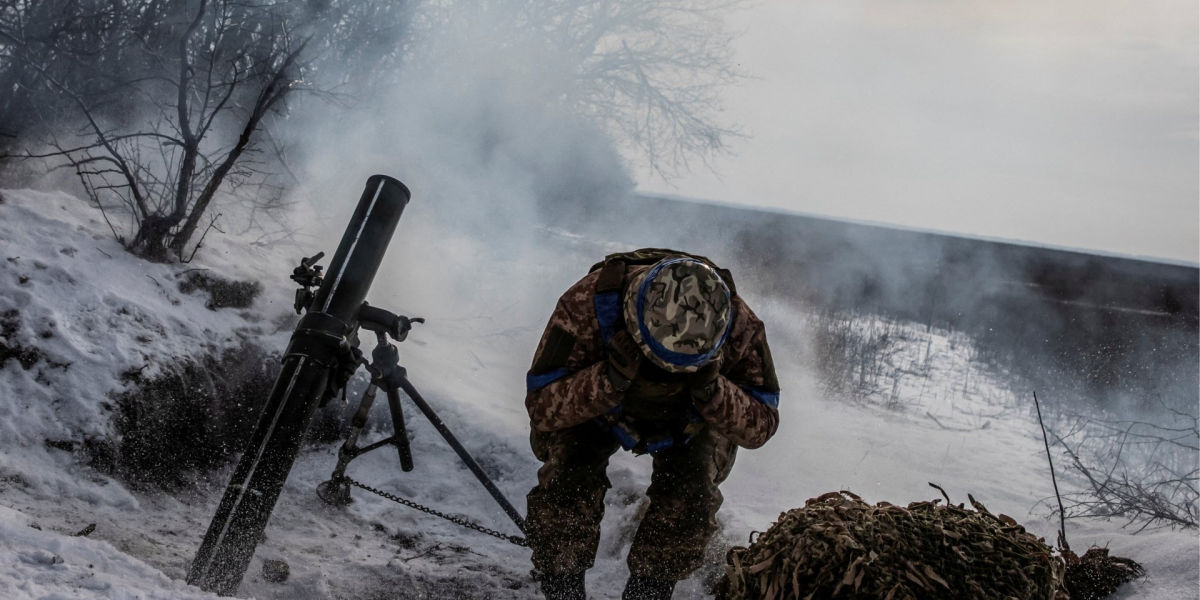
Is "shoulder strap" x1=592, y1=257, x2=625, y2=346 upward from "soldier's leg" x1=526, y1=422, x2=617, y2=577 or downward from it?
upward

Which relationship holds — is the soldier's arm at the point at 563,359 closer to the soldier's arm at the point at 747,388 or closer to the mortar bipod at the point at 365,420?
the soldier's arm at the point at 747,388

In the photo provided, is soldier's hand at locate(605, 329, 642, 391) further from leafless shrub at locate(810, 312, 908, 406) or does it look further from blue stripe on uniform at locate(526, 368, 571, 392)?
leafless shrub at locate(810, 312, 908, 406)

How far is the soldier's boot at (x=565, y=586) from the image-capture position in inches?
102

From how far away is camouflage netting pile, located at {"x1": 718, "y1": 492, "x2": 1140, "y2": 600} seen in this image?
5.40 feet

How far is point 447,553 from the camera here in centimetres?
367

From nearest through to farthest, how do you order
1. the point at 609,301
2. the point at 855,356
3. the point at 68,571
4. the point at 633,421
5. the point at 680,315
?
the point at 68,571
the point at 680,315
the point at 609,301
the point at 633,421
the point at 855,356

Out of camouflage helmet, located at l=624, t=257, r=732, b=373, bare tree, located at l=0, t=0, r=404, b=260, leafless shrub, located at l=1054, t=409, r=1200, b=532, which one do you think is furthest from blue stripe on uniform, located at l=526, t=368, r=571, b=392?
leafless shrub, located at l=1054, t=409, r=1200, b=532

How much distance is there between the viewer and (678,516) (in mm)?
2650

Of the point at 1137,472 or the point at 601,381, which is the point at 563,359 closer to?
the point at 601,381

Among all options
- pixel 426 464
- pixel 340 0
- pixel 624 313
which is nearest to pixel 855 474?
pixel 426 464

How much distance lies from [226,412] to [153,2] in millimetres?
4326

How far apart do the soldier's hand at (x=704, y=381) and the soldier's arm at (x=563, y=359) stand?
1.11ft

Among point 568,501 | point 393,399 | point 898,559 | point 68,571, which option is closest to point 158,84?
point 393,399

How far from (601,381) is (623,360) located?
14cm
